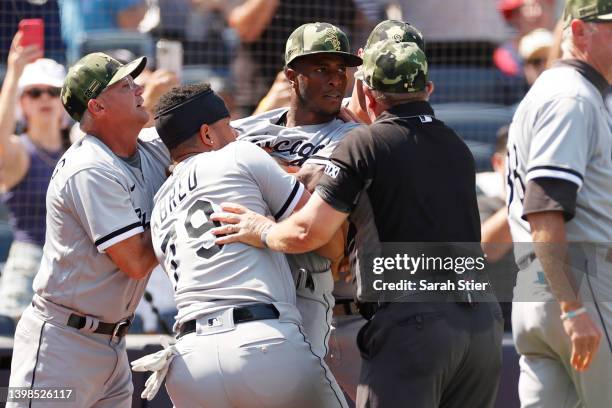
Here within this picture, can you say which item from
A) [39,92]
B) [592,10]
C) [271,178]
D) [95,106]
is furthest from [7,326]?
[592,10]

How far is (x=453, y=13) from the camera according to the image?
8.21 m

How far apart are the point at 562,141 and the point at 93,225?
1.78m

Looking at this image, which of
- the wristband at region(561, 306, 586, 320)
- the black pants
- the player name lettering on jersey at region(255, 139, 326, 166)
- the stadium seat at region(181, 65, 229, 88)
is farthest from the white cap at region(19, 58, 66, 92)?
the wristband at region(561, 306, 586, 320)

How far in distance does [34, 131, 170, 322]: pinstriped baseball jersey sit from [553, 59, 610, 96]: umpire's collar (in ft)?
5.62

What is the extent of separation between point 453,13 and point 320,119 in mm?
4007

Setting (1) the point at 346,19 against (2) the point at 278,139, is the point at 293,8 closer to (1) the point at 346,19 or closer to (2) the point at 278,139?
(1) the point at 346,19

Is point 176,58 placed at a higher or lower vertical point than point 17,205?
higher

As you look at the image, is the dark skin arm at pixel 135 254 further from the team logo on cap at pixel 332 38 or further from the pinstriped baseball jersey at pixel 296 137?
the team logo on cap at pixel 332 38

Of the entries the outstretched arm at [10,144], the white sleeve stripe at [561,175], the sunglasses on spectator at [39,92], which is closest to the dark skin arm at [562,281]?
the white sleeve stripe at [561,175]

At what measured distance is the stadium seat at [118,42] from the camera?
7657 mm

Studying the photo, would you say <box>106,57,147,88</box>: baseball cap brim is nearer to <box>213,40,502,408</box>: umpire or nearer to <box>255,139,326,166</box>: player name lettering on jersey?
<box>255,139,326,166</box>: player name lettering on jersey

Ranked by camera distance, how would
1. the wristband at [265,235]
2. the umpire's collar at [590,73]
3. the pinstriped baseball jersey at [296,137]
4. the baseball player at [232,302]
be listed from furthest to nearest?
the pinstriped baseball jersey at [296,137] < the umpire's collar at [590,73] < the wristband at [265,235] < the baseball player at [232,302]

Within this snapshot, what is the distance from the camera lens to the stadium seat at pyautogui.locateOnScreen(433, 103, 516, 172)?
7.85 metres

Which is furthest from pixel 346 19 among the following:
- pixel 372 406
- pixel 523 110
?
pixel 372 406
